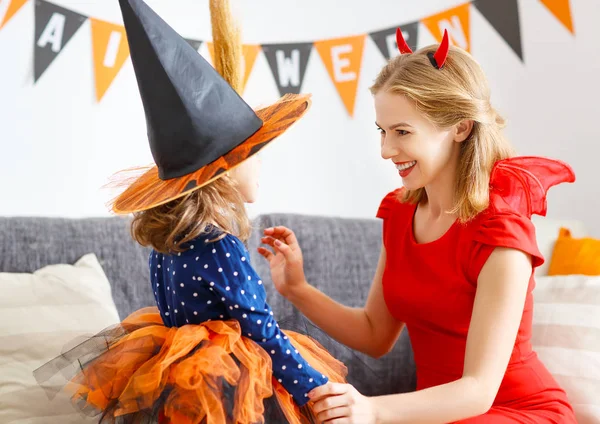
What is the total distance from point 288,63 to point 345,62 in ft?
0.69


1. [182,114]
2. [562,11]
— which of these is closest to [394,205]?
[182,114]

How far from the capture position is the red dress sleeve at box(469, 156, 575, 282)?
141 centimetres

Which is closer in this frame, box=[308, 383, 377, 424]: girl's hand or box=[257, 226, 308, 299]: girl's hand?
box=[308, 383, 377, 424]: girl's hand

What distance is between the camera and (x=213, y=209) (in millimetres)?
1296

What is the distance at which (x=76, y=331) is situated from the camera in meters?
1.68

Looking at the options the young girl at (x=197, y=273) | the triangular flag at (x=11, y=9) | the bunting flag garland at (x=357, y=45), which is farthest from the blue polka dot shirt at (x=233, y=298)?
the bunting flag garland at (x=357, y=45)

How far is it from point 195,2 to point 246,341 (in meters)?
1.37

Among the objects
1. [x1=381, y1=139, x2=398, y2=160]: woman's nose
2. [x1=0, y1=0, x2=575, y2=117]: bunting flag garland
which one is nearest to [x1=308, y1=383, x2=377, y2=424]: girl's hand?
[x1=381, y1=139, x2=398, y2=160]: woman's nose

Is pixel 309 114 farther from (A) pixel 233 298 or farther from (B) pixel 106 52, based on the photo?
(A) pixel 233 298

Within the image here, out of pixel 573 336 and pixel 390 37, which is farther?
pixel 390 37

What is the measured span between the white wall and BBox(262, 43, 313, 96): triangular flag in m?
0.02

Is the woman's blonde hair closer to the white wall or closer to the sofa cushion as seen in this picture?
the sofa cushion

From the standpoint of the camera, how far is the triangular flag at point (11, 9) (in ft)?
6.50

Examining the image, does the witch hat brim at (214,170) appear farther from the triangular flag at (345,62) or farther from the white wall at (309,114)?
the triangular flag at (345,62)
